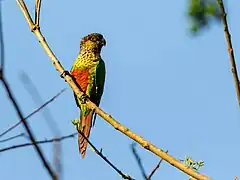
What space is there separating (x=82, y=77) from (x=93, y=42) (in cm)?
53

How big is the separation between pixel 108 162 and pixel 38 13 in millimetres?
1097

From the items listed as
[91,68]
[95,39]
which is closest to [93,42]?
[95,39]

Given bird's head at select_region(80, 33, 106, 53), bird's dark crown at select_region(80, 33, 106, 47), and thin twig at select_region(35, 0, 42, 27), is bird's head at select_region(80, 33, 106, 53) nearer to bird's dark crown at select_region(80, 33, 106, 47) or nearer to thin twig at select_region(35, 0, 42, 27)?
bird's dark crown at select_region(80, 33, 106, 47)

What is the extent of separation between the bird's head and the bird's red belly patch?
355 mm

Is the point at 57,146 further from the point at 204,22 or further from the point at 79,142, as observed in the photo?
the point at 79,142

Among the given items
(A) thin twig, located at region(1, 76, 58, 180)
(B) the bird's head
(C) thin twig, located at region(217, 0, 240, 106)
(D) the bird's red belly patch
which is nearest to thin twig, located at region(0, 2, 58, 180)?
(A) thin twig, located at region(1, 76, 58, 180)

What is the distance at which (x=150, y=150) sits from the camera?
2.35 m

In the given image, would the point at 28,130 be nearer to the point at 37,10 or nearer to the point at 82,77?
the point at 37,10

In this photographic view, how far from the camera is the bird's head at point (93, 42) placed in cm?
582

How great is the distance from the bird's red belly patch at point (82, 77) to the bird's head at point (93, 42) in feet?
1.16

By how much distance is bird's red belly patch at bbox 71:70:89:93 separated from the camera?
5.44m

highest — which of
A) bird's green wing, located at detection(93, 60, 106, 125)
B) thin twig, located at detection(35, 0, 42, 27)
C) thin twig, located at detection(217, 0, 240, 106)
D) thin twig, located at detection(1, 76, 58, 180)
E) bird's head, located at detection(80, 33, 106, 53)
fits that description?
bird's head, located at detection(80, 33, 106, 53)

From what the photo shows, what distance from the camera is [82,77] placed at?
550 centimetres

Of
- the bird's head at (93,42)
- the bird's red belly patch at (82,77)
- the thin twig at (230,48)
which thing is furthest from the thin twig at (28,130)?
the bird's head at (93,42)
